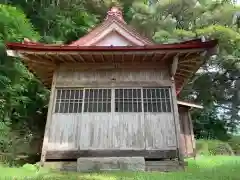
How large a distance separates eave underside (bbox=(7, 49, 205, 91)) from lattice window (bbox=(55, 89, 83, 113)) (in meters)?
0.85

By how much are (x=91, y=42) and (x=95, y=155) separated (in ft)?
12.4

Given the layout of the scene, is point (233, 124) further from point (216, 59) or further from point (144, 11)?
point (144, 11)

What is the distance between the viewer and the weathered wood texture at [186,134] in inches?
611

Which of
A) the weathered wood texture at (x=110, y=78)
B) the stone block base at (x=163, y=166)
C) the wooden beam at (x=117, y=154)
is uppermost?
the weathered wood texture at (x=110, y=78)

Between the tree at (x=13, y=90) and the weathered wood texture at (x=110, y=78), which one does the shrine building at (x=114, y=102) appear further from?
the tree at (x=13, y=90)

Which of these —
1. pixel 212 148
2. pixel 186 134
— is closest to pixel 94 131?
pixel 186 134

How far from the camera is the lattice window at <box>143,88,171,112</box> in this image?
8625 millimetres

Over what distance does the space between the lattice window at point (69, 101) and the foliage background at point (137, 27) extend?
2595 mm

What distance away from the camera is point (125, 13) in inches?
960

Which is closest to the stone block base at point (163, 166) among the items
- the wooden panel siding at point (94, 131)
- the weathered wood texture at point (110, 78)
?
the wooden panel siding at point (94, 131)

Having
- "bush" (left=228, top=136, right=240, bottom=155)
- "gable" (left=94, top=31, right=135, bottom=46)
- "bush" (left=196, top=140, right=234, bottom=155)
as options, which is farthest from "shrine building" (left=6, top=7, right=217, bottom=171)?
"bush" (left=228, top=136, right=240, bottom=155)

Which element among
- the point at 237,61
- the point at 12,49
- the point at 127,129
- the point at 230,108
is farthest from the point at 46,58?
the point at 230,108

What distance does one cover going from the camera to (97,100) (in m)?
8.75

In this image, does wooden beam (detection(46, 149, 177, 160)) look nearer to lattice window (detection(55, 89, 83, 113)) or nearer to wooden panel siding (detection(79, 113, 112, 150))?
wooden panel siding (detection(79, 113, 112, 150))
